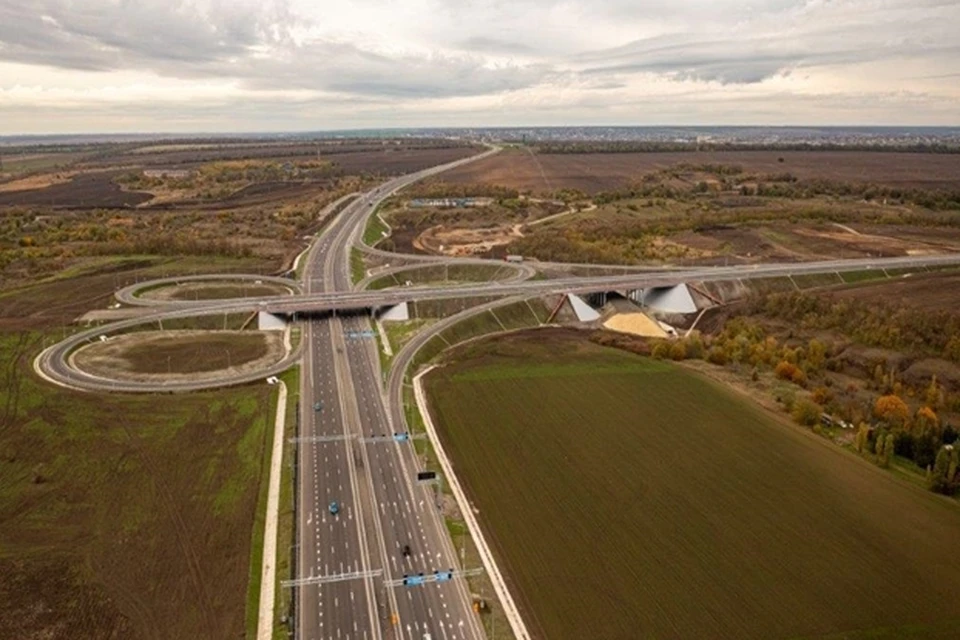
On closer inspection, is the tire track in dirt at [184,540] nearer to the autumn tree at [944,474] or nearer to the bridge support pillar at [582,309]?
the autumn tree at [944,474]

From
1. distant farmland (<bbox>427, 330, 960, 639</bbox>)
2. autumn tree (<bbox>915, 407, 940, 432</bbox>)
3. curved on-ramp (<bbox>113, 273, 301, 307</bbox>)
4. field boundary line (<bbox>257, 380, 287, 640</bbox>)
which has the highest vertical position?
curved on-ramp (<bbox>113, 273, 301, 307</bbox>)

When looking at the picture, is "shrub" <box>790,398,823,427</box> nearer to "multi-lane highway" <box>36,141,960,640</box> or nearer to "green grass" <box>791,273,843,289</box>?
"multi-lane highway" <box>36,141,960,640</box>

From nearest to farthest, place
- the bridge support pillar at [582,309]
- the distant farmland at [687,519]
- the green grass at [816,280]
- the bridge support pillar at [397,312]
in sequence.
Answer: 1. the distant farmland at [687,519]
2. the bridge support pillar at [397,312]
3. the bridge support pillar at [582,309]
4. the green grass at [816,280]

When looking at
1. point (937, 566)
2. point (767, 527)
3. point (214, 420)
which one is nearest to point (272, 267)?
point (214, 420)

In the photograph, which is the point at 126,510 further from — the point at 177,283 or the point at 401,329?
the point at 177,283

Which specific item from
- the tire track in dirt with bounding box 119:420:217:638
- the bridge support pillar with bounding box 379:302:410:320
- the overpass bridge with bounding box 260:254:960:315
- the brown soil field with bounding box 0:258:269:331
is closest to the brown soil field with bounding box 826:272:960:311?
the overpass bridge with bounding box 260:254:960:315

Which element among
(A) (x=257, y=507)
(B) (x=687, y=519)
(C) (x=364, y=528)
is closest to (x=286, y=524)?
(A) (x=257, y=507)

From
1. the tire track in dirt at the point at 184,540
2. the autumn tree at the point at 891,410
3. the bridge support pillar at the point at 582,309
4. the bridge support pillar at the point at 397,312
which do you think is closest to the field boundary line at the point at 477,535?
the tire track in dirt at the point at 184,540
